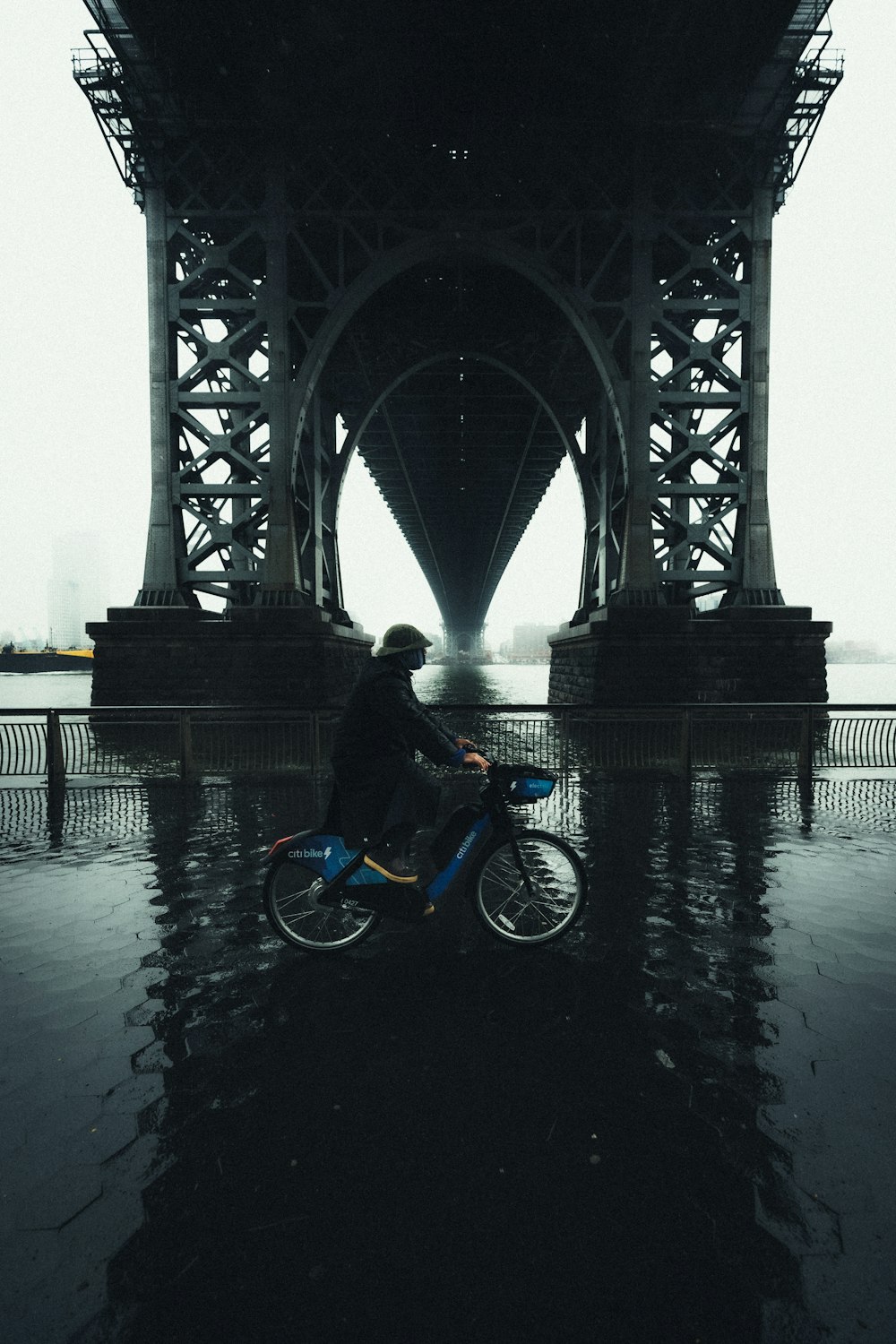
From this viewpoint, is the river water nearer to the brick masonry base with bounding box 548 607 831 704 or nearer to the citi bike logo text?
the brick masonry base with bounding box 548 607 831 704

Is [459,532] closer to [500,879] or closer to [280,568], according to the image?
[280,568]

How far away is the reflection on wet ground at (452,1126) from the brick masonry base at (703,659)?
1082 cm

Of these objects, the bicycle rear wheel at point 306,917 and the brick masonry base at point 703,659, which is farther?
the brick masonry base at point 703,659

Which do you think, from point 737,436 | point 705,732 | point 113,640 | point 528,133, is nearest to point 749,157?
point 528,133

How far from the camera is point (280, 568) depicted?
16.8 meters

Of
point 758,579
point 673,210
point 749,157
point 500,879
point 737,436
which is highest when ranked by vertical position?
point 749,157

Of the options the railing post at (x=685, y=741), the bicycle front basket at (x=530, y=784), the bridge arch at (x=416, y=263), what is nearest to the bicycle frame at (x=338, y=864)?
the bicycle front basket at (x=530, y=784)

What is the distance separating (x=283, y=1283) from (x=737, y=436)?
1916 centimetres

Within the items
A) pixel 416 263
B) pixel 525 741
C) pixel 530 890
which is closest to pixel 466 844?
pixel 530 890

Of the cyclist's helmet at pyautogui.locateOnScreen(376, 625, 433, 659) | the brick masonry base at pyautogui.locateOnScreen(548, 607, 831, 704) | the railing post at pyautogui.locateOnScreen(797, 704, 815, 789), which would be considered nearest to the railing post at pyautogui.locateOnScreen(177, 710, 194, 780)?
the cyclist's helmet at pyautogui.locateOnScreen(376, 625, 433, 659)

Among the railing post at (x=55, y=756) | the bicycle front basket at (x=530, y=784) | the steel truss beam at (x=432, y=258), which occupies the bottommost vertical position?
the railing post at (x=55, y=756)

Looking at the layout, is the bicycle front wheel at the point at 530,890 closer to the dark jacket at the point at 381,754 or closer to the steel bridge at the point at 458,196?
the dark jacket at the point at 381,754

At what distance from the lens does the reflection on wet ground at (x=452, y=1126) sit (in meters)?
1.78

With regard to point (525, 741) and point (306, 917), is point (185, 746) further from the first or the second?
point (306, 917)
